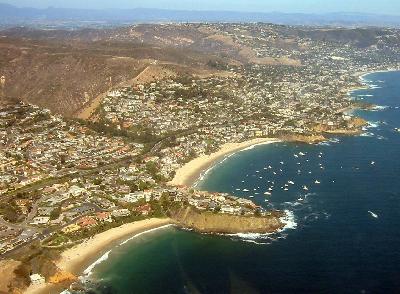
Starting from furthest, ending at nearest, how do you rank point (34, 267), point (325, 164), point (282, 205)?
point (325, 164) < point (282, 205) < point (34, 267)

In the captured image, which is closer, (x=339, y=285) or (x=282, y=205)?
(x=339, y=285)

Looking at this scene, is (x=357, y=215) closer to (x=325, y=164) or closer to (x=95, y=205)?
(x=325, y=164)

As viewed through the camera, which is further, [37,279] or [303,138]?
[303,138]

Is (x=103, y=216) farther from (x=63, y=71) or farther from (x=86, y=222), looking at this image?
(x=63, y=71)

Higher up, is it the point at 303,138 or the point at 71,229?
the point at 71,229

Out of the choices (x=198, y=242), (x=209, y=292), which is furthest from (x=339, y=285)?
(x=198, y=242)

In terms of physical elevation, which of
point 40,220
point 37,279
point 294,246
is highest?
point 294,246

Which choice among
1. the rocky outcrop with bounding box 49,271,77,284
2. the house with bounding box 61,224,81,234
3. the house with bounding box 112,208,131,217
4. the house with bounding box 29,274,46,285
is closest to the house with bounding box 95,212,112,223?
the house with bounding box 112,208,131,217

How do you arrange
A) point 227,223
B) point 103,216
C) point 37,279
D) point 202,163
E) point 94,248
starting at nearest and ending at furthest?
point 37,279, point 94,248, point 227,223, point 103,216, point 202,163

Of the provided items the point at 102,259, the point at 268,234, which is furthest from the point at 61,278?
the point at 268,234
